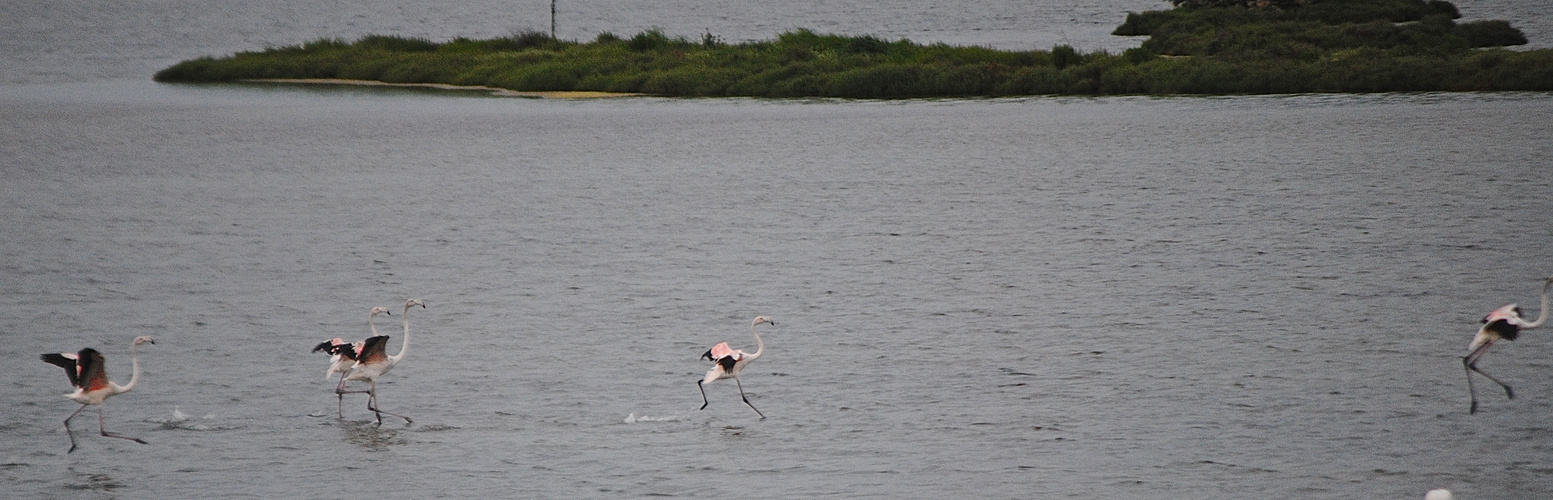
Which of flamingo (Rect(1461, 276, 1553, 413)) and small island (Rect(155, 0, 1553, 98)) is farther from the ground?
small island (Rect(155, 0, 1553, 98))

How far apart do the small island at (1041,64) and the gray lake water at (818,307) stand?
270 inches

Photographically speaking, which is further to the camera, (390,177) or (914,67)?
(914,67)

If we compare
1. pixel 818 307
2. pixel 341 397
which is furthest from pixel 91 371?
pixel 818 307

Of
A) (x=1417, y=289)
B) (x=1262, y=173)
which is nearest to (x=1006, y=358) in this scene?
(x=1417, y=289)

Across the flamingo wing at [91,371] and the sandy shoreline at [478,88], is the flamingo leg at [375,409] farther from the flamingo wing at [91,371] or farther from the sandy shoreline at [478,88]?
the sandy shoreline at [478,88]

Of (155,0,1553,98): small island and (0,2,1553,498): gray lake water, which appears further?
(155,0,1553,98): small island

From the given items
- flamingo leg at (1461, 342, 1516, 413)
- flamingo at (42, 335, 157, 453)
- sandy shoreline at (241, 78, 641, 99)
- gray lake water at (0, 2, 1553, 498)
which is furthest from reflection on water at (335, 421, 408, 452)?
sandy shoreline at (241, 78, 641, 99)

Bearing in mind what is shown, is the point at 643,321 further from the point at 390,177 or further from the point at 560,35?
the point at 560,35

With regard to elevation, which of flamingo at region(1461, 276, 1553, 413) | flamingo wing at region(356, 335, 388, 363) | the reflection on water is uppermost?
flamingo at region(1461, 276, 1553, 413)

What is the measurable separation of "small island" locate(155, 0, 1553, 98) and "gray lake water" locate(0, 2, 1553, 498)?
6860 millimetres

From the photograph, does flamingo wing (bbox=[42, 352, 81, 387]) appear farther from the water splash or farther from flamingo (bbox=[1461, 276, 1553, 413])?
flamingo (bbox=[1461, 276, 1553, 413])

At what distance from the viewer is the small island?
5622 cm

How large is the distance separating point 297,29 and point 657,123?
111 m

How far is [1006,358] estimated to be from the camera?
16875 millimetres
